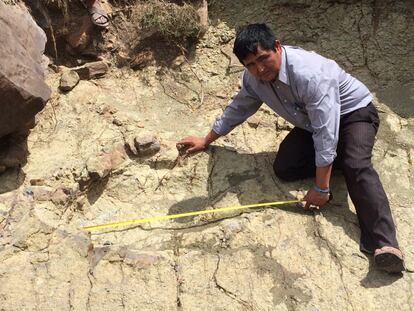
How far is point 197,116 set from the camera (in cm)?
380

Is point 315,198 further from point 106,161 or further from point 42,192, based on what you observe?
point 42,192

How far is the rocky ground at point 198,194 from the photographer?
2635 mm

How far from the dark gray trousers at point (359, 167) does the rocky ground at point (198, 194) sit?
0.11 meters

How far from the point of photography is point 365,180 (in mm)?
2910

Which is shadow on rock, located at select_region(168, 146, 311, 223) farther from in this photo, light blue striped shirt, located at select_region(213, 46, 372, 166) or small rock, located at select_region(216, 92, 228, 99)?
small rock, located at select_region(216, 92, 228, 99)

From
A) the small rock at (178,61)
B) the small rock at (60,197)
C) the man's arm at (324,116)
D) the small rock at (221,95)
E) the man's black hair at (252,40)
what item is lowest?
the small rock at (60,197)

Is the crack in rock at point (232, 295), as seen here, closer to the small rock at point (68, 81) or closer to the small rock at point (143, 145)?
the small rock at point (143, 145)

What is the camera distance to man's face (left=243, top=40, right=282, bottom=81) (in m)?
2.72

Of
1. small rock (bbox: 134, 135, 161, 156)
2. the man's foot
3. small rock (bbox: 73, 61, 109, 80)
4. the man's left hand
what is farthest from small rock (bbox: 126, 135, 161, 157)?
the man's foot

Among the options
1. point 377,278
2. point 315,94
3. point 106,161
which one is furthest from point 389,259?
point 106,161

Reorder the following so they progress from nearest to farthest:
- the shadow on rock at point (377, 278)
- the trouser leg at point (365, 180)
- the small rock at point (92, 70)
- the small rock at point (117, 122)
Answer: the shadow on rock at point (377, 278) < the trouser leg at point (365, 180) < the small rock at point (117, 122) < the small rock at point (92, 70)

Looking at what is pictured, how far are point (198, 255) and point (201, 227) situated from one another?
0.81 ft

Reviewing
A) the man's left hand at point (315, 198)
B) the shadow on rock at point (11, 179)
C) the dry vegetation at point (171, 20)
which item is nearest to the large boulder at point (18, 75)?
the shadow on rock at point (11, 179)

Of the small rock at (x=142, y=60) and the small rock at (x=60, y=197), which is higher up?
the small rock at (x=142, y=60)
